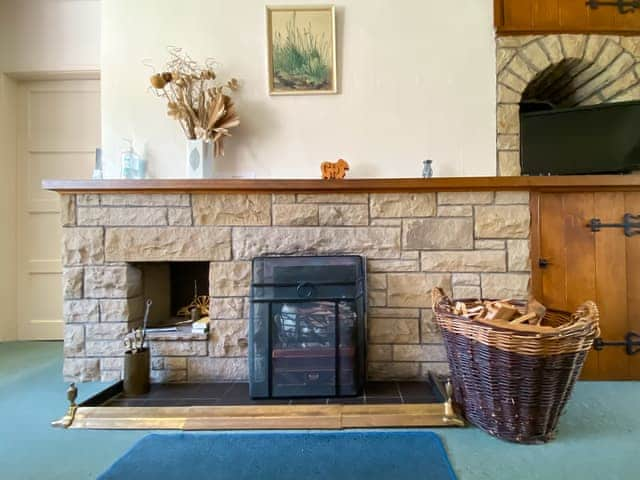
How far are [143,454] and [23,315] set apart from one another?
2173 millimetres

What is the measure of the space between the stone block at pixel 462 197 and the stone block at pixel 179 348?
151 centimetres

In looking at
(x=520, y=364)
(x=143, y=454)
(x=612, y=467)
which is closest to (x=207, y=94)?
(x=143, y=454)

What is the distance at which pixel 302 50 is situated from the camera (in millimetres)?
2057

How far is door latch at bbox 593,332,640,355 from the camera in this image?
192 cm

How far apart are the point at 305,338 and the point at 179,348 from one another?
0.72 m

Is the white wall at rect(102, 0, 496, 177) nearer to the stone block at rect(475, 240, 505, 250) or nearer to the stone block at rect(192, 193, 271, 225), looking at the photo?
the stone block at rect(192, 193, 271, 225)

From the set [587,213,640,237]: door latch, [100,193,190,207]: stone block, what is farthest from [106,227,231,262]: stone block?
[587,213,640,237]: door latch

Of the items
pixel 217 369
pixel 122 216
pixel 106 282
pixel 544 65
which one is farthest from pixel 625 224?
pixel 106 282

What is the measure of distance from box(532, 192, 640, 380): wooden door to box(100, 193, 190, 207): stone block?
76.9 inches

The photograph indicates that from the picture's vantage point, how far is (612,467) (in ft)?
4.03

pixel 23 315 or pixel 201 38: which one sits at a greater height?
pixel 201 38

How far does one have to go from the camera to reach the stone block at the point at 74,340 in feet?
6.27

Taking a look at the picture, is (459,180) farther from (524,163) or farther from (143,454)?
(143,454)

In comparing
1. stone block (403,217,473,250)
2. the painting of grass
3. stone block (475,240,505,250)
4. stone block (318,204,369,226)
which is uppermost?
the painting of grass
